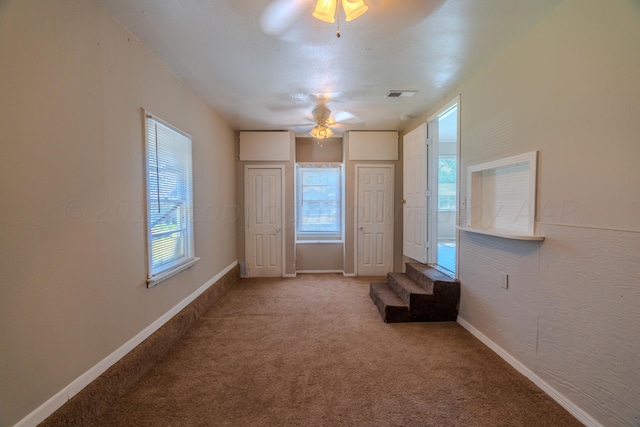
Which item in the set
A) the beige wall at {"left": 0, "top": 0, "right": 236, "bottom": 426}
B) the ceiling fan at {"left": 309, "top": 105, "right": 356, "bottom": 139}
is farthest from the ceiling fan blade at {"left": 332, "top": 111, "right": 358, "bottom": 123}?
the beige wall at {"left": 0, "top": 0, "right": 236, "bottom": 426}

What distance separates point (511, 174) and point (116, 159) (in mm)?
3020

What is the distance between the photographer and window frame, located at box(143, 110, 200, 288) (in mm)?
2033

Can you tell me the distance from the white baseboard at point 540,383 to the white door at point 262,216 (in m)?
3.15

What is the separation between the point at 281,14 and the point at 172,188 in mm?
1753

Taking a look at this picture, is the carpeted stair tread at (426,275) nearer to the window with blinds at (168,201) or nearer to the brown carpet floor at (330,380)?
the brown carpet floor at (330,380)

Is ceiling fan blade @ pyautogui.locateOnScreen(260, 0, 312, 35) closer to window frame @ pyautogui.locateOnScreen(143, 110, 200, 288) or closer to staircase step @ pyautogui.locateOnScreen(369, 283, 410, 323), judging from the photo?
window frame @ pyautogui.locateOnScreen(143, 110, 200, 288)

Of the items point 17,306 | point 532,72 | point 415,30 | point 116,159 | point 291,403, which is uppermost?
point 415,30

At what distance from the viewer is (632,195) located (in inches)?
49.2

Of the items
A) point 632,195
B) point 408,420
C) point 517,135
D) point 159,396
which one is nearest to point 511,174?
point 517,135

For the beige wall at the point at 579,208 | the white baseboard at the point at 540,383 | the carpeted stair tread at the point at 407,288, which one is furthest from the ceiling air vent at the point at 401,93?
the white baseboard at the point at 540,383

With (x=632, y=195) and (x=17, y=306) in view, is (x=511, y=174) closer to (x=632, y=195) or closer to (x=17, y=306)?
(x=632, y=195)

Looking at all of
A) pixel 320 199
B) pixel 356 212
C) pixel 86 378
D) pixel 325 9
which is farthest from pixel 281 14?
pixel 320 199

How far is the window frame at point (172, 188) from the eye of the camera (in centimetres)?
203

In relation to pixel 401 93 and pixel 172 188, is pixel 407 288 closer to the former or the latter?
pixel 401 93
